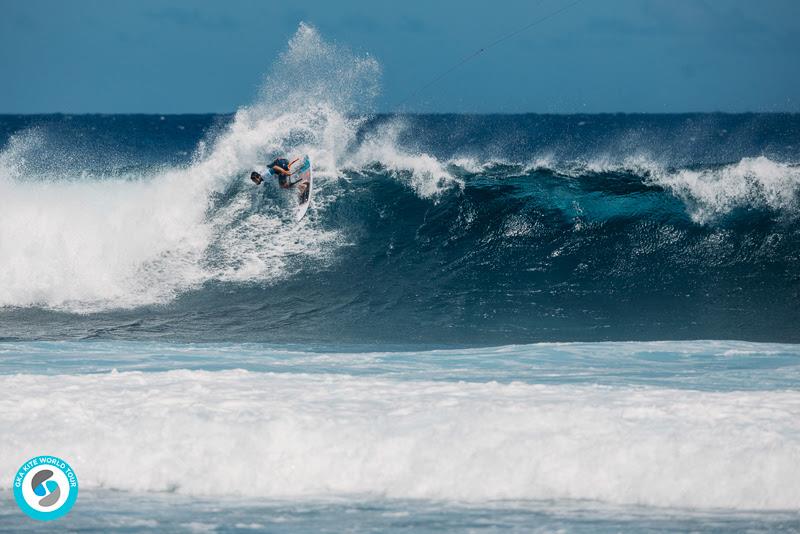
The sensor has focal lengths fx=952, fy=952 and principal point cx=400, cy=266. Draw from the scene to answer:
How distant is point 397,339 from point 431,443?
4970mm

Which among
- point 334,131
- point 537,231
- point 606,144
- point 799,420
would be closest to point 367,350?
point 799,420

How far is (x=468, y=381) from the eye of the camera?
7.91 metres

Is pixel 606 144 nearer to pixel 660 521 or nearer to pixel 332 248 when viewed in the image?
pixel 332 248

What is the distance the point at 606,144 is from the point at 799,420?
50260mm

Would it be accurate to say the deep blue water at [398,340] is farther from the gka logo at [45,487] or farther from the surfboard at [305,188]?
the surfboard at [305,188]

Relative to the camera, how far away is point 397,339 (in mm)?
11000

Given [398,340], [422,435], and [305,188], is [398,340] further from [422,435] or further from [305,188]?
[422,435]

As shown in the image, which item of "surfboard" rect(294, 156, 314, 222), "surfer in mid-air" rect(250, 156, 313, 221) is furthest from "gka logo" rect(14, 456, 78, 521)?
"surfboard" rect(294, 156, 314, 222)

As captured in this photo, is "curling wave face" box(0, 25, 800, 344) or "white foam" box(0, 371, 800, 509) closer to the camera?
"white foam" box(0, 371, 800, 509)

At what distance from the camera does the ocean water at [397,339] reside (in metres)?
5.63

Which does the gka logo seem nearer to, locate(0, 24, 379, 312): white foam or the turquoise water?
the turquoise water

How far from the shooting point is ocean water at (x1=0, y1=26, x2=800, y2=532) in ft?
18.5

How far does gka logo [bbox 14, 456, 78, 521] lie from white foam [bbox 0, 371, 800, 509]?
112mm

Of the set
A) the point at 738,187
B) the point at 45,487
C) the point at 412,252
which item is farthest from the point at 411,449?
the point at 738,187
